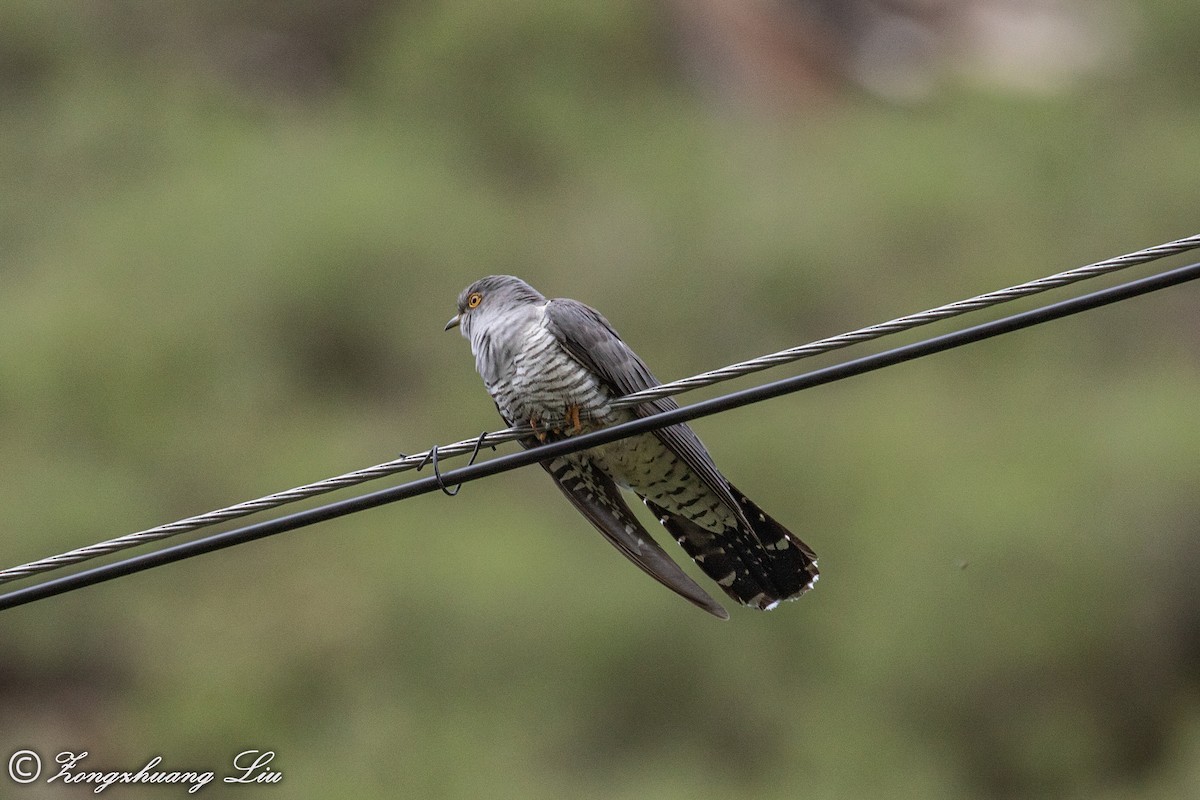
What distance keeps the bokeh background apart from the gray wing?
6027mm

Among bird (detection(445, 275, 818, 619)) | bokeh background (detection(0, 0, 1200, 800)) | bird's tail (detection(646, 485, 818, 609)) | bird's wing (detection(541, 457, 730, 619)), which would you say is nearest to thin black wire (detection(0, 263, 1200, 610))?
bird (detection(445, 275, 818, 619))

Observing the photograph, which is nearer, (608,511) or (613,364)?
(613,364)

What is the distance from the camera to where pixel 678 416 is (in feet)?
10.4

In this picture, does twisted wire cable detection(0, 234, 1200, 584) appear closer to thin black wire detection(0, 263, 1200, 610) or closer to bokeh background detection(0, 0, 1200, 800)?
thin black wire detection(0, 263, 1200, 610)

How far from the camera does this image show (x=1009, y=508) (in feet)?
41.1

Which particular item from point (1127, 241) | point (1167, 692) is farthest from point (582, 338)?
point (1127, 241)

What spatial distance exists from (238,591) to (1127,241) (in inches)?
468

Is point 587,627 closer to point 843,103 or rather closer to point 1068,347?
point 1068,347

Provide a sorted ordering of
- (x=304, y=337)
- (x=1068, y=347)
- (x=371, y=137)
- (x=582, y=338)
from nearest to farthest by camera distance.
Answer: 1. (x=582, y=338)
2. (x=304, y=337)
3. (x=1068, y=347)
4. (x=371, y=137)

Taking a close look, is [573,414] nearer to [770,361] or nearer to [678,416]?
[678,416]

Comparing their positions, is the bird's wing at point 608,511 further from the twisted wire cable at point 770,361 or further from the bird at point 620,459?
the twisted wire cable at point 770,361

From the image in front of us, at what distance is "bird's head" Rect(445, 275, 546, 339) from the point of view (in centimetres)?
476

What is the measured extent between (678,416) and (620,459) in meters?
1.46

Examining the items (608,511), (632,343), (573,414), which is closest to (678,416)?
(573,414)
